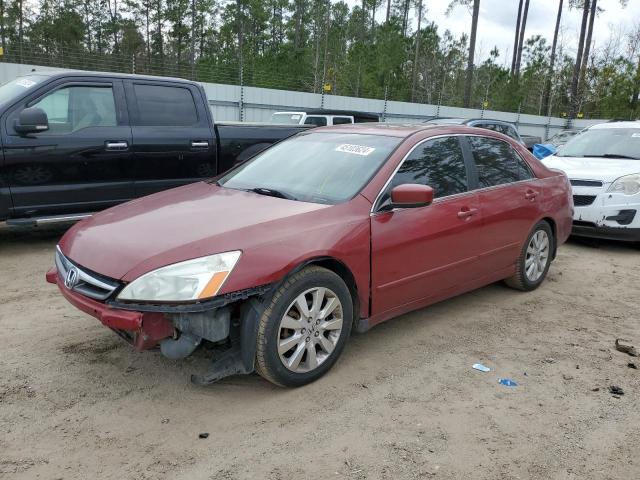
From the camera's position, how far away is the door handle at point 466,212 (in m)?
4.18

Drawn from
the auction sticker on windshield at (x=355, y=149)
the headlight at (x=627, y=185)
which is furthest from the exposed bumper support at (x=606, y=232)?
the auction sticker on windshield at (x=355, y=149)

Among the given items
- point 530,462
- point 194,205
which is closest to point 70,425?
point 194,205

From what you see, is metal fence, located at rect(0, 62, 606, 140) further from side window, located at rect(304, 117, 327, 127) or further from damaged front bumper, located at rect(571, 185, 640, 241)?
damaged front bumper, located at rect(571, 185, 640, 241)

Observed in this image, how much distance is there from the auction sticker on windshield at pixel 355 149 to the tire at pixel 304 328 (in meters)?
1.10

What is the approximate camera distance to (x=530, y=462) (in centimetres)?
268

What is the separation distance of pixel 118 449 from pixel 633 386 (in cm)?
311

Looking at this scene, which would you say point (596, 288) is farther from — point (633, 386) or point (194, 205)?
point (194, 205)

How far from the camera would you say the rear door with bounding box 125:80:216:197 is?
6320 millimetres

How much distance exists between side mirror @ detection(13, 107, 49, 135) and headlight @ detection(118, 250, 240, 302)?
3460 mm

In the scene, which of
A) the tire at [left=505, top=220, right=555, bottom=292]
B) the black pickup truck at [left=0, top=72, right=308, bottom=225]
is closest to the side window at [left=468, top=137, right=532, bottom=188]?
the tire at [left=505, top=220, right=555, bottom=292]

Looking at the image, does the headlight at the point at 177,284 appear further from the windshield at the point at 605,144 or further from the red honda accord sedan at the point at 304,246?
the windshield at the point at 605,144

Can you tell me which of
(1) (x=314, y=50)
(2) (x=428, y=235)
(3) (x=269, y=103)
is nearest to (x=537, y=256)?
(2) (x=428, y=235)

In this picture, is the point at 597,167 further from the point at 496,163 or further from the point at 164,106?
the point at 164,106

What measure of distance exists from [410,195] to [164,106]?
13.7ft
